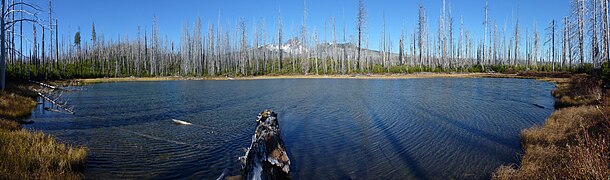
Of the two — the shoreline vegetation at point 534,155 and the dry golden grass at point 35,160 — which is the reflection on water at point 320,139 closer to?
the dry golden grass at point 35,160

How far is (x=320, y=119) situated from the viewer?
1572cm

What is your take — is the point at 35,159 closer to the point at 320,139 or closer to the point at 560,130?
the point at 320,139

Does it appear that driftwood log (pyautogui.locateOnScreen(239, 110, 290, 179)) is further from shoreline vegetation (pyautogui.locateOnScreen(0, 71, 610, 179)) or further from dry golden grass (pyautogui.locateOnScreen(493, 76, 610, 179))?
dry golden grass (pyautogui.locateOnScreen(493, 76, 610, 179))

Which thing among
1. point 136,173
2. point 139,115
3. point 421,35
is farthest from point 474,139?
point 421,35

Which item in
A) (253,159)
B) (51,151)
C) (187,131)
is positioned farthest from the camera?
(187,131)

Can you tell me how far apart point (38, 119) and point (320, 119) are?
41.4 ft

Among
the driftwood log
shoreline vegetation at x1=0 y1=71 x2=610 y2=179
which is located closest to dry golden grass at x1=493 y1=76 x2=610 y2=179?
shoreline vegetation at x1=0 y1=71 x2=610 y2=179

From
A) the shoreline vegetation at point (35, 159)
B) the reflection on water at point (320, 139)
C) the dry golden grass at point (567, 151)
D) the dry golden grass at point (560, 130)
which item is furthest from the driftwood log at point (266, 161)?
the dry golden grass at point (560, 130)

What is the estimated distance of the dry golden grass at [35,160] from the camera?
18.5ft

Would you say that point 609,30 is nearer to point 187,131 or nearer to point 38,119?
point 187,131

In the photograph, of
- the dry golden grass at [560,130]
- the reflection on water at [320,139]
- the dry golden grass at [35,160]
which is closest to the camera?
the dry golden grass at [35,160]

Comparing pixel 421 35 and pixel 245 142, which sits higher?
pixel 421 35

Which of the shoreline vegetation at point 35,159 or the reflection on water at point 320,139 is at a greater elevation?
the shoreline vegetation at point 35,159

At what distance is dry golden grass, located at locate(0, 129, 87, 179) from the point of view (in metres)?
5.64
